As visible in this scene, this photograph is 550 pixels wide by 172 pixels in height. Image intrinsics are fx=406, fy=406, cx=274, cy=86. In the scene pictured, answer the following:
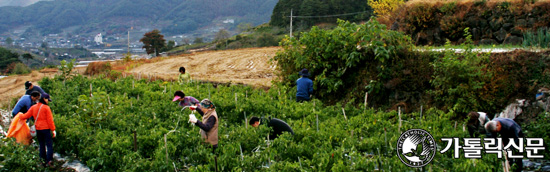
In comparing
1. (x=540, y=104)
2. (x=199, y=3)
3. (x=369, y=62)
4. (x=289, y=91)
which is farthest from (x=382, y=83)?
(x=199, y=3)

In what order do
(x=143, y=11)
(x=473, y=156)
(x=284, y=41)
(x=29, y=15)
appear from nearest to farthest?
(x=473, y=156) < (x=284, y=41) < (x=29, y=15) < (x=143, y=11)

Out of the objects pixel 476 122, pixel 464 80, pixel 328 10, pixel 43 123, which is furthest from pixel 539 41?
pixel 328 10

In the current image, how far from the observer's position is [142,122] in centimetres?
808

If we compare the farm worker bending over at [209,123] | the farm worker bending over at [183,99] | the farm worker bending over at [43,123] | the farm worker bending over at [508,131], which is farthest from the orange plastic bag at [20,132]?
the farm worker bending over at [508,131]

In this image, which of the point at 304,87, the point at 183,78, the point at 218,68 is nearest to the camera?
the point at 304,87

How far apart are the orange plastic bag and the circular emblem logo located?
6426mm

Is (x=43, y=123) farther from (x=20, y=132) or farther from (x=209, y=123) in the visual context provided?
(x=209, y=123)

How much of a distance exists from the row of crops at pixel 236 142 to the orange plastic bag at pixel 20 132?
0.25 m

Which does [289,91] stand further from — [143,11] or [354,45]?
[143,11]

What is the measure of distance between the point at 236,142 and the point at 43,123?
3291mm

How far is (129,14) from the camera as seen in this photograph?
178m

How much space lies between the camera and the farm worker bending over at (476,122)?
236 inches

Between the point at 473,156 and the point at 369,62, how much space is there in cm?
570

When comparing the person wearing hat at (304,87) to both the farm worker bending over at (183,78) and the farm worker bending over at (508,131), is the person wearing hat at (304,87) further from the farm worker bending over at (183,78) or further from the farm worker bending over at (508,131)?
the farm worker bending over at (508,131)
